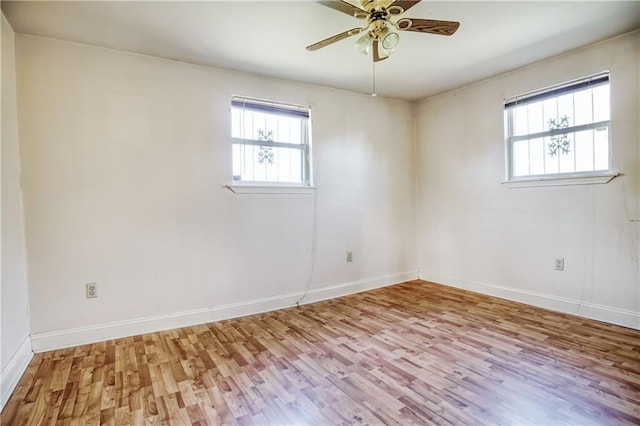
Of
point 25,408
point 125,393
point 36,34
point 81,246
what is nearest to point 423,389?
point 125,393

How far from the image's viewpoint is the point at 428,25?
1.97 meters

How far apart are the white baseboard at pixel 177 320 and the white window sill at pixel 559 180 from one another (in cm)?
197

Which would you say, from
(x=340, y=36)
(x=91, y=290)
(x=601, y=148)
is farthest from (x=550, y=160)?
(x=91, y=290)

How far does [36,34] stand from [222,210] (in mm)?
1895

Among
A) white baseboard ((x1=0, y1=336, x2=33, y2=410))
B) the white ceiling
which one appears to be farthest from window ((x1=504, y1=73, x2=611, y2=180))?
white baseboard ((x1=0, y1=336, x2=33, y2=410))

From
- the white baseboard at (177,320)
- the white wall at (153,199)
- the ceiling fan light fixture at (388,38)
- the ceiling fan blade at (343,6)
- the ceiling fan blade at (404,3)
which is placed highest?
the ceiling fan blade at (343,6)

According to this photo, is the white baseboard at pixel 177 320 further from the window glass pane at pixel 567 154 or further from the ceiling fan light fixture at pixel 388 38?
the ceiling fan light fixture at pixel 388 38

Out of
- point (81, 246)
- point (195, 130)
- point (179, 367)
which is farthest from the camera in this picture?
point (195, 130)

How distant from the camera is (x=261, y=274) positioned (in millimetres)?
3420

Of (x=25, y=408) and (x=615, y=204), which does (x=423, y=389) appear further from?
(x=615, y=204)

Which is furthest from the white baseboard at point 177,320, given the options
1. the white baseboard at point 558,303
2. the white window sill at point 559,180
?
the white window sill at point 559,180

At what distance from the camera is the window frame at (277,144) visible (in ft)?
10.9

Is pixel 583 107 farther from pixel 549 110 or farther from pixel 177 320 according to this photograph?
pixel 177 320

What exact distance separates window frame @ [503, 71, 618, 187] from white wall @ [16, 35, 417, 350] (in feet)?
5.65
